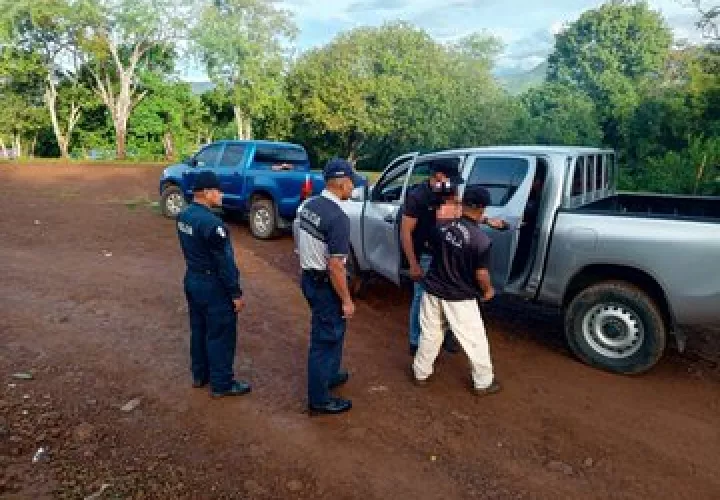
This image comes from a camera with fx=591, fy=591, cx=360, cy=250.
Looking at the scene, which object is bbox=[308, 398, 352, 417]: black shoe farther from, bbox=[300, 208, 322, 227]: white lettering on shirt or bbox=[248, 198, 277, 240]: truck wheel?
bbox=[248, 198, 277, 240]: truck wheel

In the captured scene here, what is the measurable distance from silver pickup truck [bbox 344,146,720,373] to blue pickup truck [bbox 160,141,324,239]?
444 cm

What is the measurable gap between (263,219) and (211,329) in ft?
20.8

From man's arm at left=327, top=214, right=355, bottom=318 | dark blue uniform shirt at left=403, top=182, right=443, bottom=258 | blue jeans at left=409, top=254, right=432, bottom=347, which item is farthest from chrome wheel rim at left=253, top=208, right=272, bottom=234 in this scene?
man's arm at left=327, top=214, right=355, bottom=318

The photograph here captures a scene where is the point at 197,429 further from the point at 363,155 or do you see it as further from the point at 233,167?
the point at 363,155

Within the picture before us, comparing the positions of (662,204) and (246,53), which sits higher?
(246,53)

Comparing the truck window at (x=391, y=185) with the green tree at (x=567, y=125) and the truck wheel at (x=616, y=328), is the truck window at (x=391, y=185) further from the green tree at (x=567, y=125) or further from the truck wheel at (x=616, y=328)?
the green tree at (x=567, y=125)

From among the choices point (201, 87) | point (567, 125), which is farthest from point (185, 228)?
point (201, 87)

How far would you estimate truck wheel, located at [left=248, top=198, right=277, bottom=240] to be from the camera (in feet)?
34.0

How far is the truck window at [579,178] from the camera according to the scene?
5.43m

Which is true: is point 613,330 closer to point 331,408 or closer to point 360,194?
point 331,408

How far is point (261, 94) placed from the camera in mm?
32750

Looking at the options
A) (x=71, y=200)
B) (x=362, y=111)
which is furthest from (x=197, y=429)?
(x=362, y=111)

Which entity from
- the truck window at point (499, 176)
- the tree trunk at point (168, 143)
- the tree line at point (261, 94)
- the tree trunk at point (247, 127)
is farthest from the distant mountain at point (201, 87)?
the truck window at point (499, 176)

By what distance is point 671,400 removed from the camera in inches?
177
